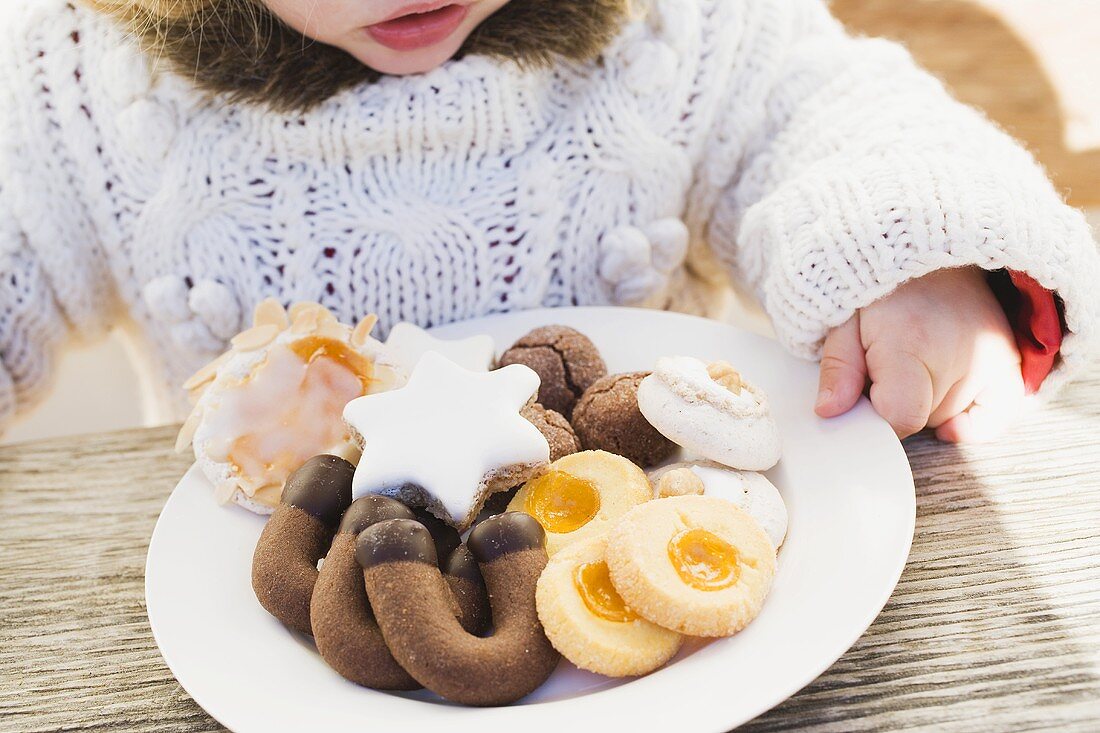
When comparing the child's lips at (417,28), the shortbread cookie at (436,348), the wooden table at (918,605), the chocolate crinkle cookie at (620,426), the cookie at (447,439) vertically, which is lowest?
the wooden table at (918,605)

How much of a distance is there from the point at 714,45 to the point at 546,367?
0.37 meters

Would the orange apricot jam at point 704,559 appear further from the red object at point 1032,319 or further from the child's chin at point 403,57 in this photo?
the child's chin at point 403,57

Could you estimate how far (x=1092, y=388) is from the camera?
0.73 m

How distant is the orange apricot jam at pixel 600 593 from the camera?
492 mm

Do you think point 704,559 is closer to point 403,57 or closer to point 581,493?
point 581,493

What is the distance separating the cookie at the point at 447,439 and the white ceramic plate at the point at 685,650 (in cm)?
11

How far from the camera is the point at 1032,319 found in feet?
2.14

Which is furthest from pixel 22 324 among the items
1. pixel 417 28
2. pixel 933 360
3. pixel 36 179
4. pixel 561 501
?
pixel 933 360

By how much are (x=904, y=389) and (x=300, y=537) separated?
1.33ft

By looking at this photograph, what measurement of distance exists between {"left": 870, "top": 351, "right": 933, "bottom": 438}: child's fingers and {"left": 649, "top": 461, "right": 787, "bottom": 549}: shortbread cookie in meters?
0.11

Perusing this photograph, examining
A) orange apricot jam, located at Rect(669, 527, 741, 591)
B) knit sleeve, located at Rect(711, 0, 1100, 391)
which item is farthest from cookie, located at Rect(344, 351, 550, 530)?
knit sleeve, located at Rect(711, 0, 1100, 391)

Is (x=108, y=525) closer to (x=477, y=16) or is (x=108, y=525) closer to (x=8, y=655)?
(x=8, y=655)

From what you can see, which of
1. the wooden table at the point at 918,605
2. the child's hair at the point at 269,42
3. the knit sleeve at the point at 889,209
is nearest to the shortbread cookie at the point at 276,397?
the wooden table at the point at 918,605

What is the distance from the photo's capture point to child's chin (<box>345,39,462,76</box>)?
0.75m
